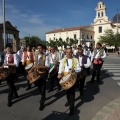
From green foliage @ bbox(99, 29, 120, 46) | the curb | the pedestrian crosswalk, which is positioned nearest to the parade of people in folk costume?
the curb

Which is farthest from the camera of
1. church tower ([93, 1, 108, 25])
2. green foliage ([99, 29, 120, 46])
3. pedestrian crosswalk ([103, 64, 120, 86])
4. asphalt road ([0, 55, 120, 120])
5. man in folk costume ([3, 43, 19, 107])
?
church tower ([93, 1, 108, 25])

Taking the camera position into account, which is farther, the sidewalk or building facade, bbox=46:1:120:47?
building facade, bbox=46:1:120:47

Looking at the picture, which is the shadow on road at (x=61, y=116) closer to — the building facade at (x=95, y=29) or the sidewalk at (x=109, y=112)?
the sidewalk at (x=109, y=112)

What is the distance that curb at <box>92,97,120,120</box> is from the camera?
5125 mm

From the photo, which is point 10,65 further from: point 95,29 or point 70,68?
point 95,29

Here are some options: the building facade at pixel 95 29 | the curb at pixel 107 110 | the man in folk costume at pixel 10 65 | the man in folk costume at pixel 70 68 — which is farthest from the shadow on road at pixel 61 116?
the building facade at pixel 95 29

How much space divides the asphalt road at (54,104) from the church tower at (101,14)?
80.4m

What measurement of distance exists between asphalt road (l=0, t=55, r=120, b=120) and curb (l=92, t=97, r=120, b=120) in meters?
0.14

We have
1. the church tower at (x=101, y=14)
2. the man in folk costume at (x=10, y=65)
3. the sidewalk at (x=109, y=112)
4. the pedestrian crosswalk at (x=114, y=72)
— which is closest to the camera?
the sidewalk at (x=109, y=112)

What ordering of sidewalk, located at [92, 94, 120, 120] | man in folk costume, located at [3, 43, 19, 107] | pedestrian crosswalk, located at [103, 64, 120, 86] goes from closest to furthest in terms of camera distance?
sidewalk, located at [92, 94, 120, 120] → man in folk costume, located at [3, 43, 19, 107] → pedestrian crosswalk, located at [103, 64, 120, 86]

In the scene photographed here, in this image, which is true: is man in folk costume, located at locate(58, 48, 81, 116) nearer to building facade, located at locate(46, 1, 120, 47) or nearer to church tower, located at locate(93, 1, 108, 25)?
building facade, located at locate(46, 1, 120, 47)

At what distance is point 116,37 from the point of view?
→ 6359cm

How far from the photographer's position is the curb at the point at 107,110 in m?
5.12

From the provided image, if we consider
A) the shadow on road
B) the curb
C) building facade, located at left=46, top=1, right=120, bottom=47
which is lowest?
the shadow on road
